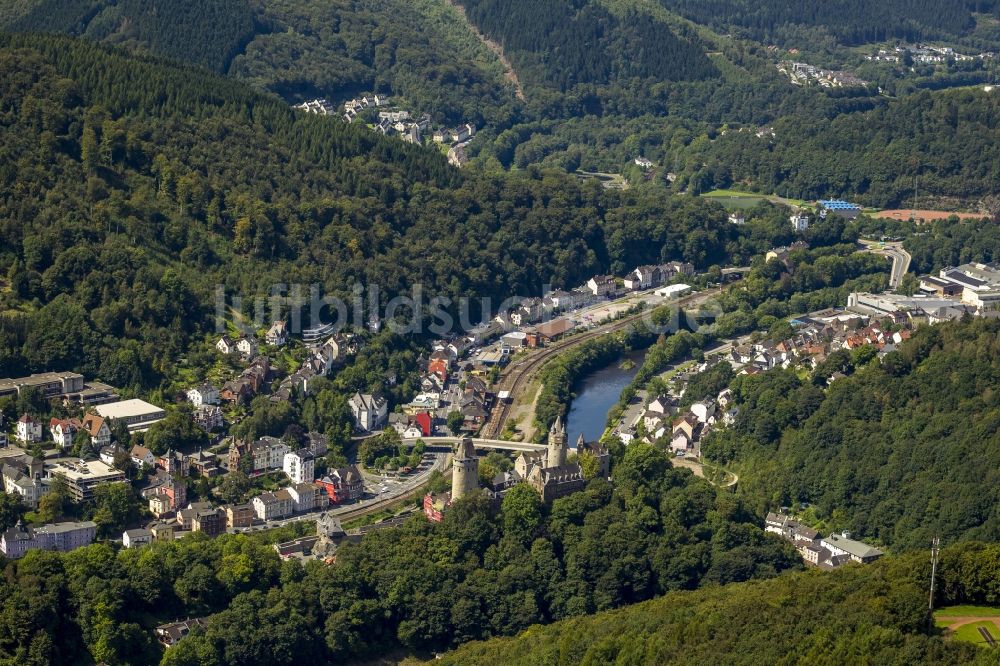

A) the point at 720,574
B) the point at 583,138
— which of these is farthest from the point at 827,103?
the point at 720,574

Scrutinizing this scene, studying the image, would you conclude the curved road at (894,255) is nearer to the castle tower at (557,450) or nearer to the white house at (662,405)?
the white house at (662,405)

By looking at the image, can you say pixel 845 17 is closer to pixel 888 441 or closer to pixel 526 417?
pixel 526 417

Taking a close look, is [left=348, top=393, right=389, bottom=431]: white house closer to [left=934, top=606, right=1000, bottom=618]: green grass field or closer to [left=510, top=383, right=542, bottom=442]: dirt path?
[left=510, top=383, right=542, bottom=442]: dirt path

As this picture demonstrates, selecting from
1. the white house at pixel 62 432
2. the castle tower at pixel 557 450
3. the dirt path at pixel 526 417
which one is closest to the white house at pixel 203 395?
the white house at pixel 62 432

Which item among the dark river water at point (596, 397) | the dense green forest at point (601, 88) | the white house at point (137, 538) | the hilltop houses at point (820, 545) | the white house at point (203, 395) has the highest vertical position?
the dense green forest at point (601, 88)

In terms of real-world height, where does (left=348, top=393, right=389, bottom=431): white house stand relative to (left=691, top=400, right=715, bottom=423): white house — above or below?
above

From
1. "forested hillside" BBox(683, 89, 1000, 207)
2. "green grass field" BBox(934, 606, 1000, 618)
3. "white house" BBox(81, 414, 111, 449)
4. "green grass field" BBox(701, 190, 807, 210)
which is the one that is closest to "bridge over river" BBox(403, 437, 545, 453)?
"white house" BBox(81, 414, 111, 449)
